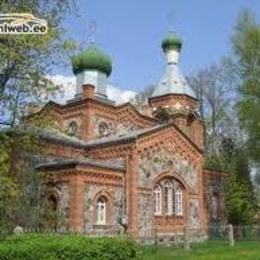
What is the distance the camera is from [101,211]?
86.7 feet

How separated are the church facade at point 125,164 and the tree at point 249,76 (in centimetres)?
344

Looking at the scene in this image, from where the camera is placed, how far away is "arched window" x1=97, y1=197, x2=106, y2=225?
26.1 meters

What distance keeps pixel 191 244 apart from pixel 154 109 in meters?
14.8

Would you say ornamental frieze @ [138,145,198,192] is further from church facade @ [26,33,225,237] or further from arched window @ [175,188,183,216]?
arched window @ [175,188,183,216]

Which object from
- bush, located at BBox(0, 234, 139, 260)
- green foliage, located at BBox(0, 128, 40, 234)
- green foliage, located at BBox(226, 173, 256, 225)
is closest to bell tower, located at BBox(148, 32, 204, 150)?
green foliage, located at BBox(226, 173, 256, 225)

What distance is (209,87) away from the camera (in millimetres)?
47906

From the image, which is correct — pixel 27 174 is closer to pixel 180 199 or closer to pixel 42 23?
pixel 180 199

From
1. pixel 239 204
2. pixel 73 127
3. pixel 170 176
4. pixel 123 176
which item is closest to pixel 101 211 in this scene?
pixel 123 176

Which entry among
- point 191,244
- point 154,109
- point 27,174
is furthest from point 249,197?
point 27,174

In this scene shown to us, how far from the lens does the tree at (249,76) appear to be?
29.4 metres

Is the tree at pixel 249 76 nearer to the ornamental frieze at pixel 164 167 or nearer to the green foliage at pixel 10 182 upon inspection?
the ornamental frieze at pixel 164 167

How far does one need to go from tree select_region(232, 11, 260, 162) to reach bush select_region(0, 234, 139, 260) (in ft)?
58.7

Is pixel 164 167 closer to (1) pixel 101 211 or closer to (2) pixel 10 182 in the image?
(1) pixel 101 211

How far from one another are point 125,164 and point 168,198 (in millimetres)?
3754
